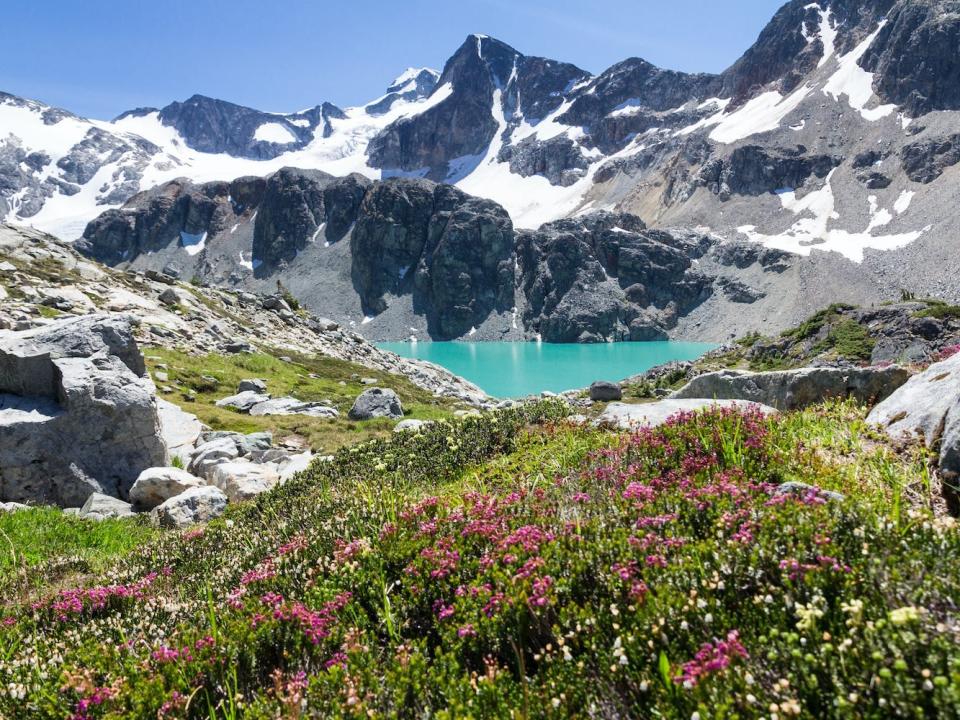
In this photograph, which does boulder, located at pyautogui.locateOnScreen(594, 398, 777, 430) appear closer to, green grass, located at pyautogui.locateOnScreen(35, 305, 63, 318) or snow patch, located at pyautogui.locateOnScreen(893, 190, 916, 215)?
green grass, located at pyautogui.locateOnScreen(35, 305, 63, 318)

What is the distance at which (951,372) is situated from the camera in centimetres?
720

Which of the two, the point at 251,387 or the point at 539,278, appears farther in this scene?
the point at 539,278

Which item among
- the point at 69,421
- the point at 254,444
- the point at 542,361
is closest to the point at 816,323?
the point at 254,444

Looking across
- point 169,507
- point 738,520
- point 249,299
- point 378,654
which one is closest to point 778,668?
point 738,520

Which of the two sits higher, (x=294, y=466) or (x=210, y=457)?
(x=210, y=457)

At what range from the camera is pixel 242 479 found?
1254 centimetres

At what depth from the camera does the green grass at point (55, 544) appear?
25.0 ft

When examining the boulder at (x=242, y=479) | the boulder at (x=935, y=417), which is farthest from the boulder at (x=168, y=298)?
the boulder at (x=935, y=417)

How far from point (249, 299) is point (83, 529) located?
193 ft

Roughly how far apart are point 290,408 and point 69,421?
14.6 metres

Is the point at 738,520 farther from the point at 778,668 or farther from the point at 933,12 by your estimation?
the point at 933,12

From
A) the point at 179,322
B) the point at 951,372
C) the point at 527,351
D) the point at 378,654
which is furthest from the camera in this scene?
the point at 527,351

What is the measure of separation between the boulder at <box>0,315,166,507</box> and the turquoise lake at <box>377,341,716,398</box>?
5363cm

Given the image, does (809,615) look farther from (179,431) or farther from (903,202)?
(903,202)
